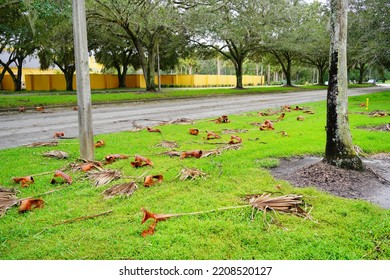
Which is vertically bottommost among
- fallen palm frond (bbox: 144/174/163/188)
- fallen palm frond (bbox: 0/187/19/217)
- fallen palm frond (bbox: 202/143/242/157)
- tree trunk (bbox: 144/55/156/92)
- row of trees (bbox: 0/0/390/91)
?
fallen palm frond (bbox: 0/187/19/217)

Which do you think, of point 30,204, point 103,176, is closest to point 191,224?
point 30,204

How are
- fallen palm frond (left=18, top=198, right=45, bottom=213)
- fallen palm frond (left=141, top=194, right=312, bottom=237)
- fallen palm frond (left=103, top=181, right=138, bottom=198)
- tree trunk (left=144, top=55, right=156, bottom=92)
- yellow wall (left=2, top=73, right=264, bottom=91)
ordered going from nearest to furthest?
1. fallen palm frond (left=141, top=194, right=312, bottom=237)
2. fallen palm frond (left=18, top=198, right=45, bottom=213)
3. fallen palm frond (left=103, top=181, right=138, bottom=198)
4. tree trunk (left=144, top=55, right=156, bottom=92)
5. yellow wall (left=2, top=73, right=264, bottom=91)

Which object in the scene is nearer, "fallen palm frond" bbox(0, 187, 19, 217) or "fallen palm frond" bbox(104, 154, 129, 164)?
"fallen palm frond" bbox(0, 187, 19, 217)

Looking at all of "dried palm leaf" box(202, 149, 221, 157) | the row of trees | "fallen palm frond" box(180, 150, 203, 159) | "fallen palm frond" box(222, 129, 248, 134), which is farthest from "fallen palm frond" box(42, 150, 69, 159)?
the row of trees

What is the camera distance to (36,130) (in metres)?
10.7

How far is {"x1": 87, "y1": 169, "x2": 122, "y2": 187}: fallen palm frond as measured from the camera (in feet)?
16.1

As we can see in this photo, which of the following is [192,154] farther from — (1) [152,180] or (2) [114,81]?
(2) [114,81]

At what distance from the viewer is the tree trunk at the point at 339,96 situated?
5270 millimetres

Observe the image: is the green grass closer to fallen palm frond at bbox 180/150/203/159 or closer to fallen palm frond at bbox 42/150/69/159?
fallen palm frond at bbox 180/150/203/159

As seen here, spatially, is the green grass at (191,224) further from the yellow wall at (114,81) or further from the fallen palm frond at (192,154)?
the yellow wall at (114,81)

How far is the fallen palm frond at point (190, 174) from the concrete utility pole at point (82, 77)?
70.1 inches

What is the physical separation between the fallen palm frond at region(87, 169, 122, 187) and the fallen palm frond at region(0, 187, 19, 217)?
984 millimetres

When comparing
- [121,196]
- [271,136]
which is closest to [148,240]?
[121,196]
